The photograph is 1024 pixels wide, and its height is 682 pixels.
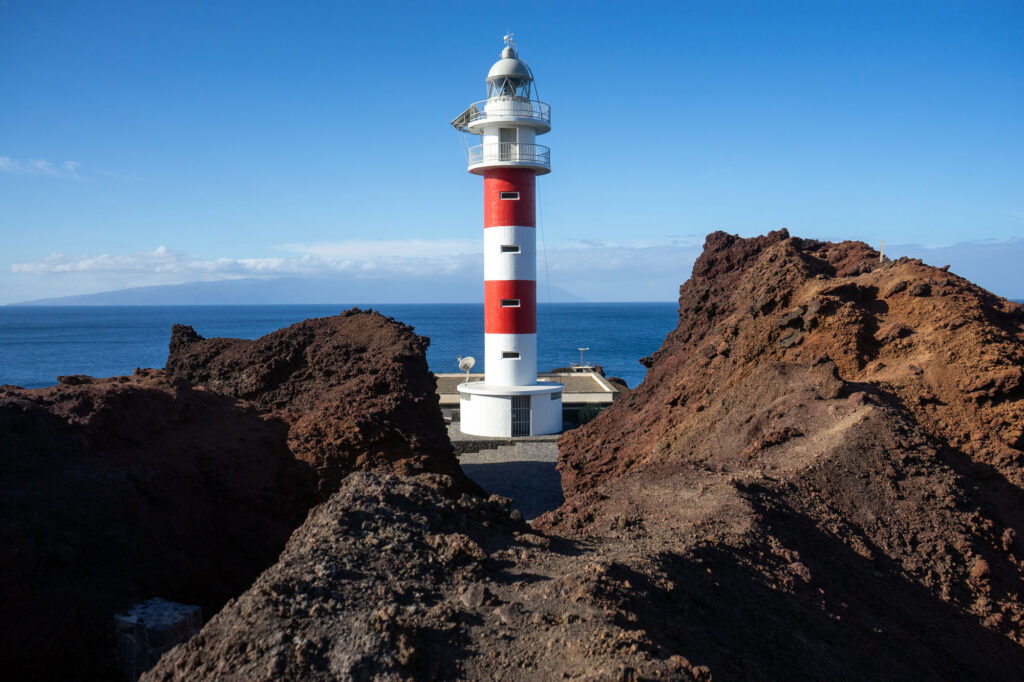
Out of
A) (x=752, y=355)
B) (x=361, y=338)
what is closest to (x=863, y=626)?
(x=752, y=355)

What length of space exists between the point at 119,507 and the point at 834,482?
23.0ft

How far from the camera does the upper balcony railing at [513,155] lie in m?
22.7

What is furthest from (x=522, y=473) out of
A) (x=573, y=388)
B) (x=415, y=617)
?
(x=415, y=617)

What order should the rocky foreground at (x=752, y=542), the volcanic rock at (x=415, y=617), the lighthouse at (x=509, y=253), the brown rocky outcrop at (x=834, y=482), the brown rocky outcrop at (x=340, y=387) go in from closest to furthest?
the volcanic rock at (x=415, y=617), the rocky foreground at (x=752, y=542), the brown rocky outcrop at (x=834, y=482), the brown rocky outcrop at (x=340, y=387), the lighthouse at (x=509, y=253)

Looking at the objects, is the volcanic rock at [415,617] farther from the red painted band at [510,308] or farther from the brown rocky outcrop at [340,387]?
the red painted band at [510,308]

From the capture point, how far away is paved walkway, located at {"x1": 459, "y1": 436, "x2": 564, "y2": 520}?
17.7m

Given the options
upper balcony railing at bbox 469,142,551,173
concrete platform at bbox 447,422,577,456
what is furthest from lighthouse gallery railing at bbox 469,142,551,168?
concrete platform at bbox 447,422,577,456

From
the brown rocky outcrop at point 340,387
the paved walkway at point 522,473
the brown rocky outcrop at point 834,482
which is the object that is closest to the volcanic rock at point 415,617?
the brown rocky outcrop at point 834,482

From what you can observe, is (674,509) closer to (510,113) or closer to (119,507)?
(119,507)

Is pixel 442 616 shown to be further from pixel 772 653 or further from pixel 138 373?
pixel 138 373

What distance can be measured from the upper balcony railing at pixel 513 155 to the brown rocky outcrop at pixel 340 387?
32.6 feet

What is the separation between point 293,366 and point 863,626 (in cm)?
1011

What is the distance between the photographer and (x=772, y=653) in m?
4.45

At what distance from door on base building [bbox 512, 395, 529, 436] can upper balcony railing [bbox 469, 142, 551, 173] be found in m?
7.39
